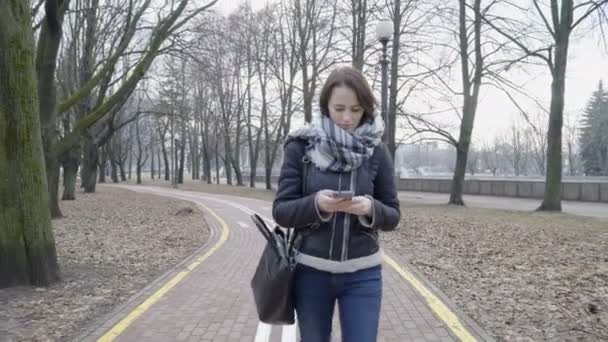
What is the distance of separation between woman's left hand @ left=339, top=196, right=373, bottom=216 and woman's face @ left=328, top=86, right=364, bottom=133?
1.22 ft

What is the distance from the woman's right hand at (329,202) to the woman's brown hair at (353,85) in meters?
0.50

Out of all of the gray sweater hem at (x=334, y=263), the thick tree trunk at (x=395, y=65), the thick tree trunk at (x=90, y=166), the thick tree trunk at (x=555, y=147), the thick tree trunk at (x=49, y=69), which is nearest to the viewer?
the gray sweater hem at (x=334, y=263)

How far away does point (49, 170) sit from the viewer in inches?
472

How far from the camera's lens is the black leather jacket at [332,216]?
222 cm

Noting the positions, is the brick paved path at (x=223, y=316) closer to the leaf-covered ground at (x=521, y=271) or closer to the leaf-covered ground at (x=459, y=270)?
the leaf-covered ground at (x=459, y=270)

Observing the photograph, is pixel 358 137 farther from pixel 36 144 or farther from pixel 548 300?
pixel 36 144

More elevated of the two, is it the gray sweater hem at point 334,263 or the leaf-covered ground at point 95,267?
Answer: the gray sweater hem at point 334,263

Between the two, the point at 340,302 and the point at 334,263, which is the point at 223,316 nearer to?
the point at 340,302

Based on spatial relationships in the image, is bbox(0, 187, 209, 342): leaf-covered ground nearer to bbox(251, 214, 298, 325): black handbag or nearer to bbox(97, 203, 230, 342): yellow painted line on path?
bbox(97, 203, 230, 342): yellow painted line on path

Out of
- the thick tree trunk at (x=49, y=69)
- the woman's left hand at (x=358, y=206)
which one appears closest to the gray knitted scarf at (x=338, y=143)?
the woman's left hand at (x=358, y=206)

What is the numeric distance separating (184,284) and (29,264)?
1.98 meters

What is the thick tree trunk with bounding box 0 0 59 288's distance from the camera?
5875 millimetres

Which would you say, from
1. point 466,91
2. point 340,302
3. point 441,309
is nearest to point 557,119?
point 466,91

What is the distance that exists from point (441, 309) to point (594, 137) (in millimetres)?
51063
